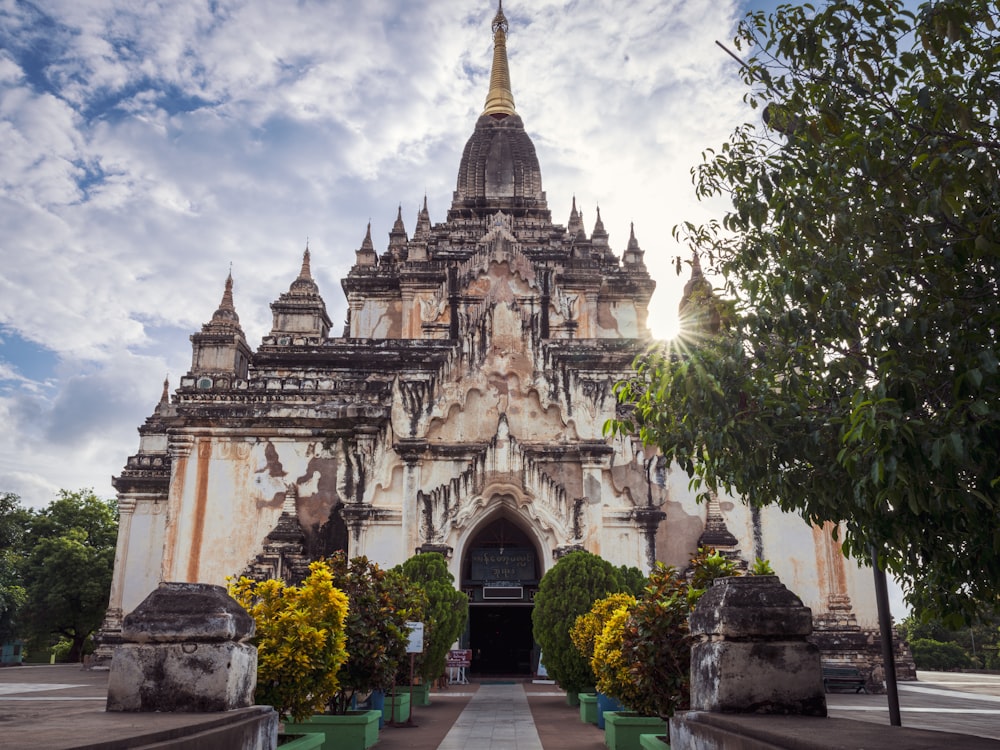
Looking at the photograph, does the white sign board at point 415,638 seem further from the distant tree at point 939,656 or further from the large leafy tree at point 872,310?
the distant tree at point 939,656

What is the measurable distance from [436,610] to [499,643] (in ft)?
48.9

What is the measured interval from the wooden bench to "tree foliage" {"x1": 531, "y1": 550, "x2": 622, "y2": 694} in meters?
7.99

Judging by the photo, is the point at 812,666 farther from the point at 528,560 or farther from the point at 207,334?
the point at 207,334

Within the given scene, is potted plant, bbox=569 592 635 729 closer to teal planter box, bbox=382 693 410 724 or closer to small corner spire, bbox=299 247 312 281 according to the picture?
teal planter box, bbox=382 693 410 724

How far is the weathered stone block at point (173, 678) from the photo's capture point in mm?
6770

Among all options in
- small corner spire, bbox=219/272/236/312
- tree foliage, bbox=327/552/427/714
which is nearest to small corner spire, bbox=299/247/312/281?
small corner spire, bbox=219/272/236/312

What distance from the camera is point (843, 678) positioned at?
70.1ft

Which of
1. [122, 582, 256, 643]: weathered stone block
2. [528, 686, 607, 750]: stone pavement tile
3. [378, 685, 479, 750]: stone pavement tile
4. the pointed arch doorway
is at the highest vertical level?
the pointed arch doorway

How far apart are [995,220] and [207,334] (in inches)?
1559

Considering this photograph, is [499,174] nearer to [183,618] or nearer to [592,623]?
[592,623]

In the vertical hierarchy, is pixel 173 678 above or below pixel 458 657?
above

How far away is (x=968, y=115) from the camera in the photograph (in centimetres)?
568

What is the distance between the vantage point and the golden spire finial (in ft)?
158

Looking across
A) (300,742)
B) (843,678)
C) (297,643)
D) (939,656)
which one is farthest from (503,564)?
(939,656)
